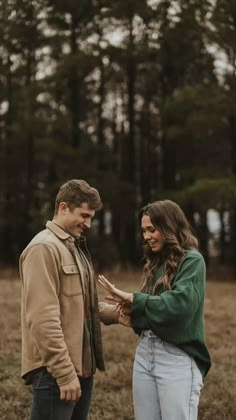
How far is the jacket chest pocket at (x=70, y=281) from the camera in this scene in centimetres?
322

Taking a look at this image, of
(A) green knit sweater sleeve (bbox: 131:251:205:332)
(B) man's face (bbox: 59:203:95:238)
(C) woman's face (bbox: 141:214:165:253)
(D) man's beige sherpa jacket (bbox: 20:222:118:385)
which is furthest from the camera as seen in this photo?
(C) woman's face (bbox: 141:214:165:253)

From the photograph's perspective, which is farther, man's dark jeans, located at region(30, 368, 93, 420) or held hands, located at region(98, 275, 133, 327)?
held hands, located at region(98, 275, 133, 327)

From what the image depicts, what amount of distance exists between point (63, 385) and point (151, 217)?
1.03 meters

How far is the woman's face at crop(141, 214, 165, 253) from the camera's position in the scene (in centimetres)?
345

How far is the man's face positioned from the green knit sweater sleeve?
492mm

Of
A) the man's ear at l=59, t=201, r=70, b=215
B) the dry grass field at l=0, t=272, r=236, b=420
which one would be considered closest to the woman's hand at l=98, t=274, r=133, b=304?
the man's ear at l=59, t=201, r=70, b=215

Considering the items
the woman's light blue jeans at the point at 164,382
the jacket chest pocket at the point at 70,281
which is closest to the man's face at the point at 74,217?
the jacket chest pocket at the point at 70,281

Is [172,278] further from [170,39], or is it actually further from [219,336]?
[170,39]

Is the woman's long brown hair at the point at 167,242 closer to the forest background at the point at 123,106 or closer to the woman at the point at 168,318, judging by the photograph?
the woman at the point at 168,318

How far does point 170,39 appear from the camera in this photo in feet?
76.1

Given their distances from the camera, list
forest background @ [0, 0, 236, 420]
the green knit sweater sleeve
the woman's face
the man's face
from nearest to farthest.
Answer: the green knit sweater sleeve → the man's face → the woman's face → forest background @ [0, 0, 236, 420]

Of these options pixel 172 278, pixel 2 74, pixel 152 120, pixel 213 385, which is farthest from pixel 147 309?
pixel 152 120

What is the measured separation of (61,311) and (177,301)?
0.62 metres

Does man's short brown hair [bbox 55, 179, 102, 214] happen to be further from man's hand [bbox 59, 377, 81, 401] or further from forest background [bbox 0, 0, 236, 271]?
forest background [bbox 0, 0, 236, 271]
